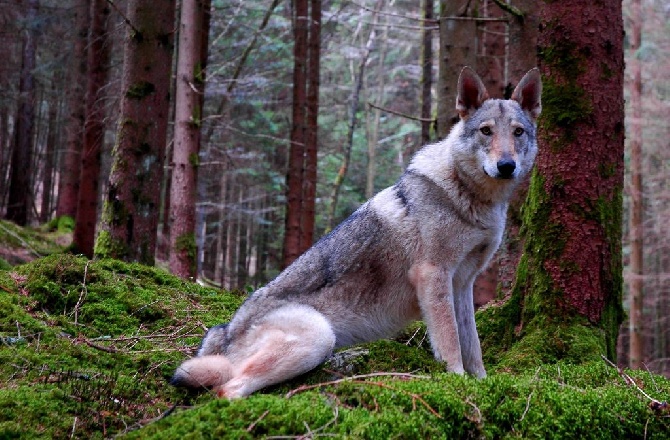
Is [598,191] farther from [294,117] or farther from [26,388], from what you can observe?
[294,117]

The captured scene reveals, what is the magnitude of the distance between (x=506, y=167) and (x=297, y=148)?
12.2 m

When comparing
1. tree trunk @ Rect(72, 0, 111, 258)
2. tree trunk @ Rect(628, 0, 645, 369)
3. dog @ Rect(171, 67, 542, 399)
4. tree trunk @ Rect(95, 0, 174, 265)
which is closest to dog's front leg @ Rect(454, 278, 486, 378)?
dog @ Rect(171, 67, 542, 399)

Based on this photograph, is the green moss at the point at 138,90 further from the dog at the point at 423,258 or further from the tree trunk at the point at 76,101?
the tree trunk at the point at 76,101

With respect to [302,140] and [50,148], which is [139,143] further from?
[50,148]

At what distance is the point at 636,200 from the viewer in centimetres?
1756

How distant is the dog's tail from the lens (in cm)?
386

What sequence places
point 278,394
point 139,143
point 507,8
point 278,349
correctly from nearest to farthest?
point 278,394 → point 278,349 → point 507,8 → point 139,143

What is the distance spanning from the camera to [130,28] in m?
8.31

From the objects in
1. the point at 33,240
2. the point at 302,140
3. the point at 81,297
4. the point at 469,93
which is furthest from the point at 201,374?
the point at 33,240

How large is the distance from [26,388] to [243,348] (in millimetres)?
1351

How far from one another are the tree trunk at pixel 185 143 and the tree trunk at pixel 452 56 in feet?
15.4

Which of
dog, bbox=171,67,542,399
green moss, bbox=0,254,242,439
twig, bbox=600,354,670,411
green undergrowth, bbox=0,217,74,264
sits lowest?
green undergrowth, bbox=0,217,74,264

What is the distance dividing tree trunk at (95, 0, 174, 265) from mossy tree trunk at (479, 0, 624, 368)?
5.30m

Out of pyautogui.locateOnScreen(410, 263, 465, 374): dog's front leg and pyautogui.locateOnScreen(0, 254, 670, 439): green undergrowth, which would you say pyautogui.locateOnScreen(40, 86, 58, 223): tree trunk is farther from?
pyautogui.locateOnScreen(410, 263, 465, 374): dog's front leg
